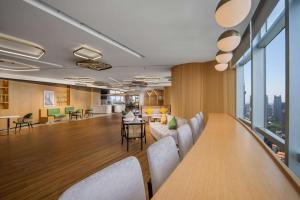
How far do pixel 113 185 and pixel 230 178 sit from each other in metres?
0.68

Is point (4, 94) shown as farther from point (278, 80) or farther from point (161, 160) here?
point (278, 80)

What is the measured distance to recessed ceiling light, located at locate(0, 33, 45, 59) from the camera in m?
3.53

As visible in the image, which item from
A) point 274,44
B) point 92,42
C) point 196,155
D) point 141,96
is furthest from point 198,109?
point 141,96

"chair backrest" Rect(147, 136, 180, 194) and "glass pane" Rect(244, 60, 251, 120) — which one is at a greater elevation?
"glass pane" Rect(244, 60, 251, 120)

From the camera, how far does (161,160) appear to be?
125cm

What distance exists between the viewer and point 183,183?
89 cm

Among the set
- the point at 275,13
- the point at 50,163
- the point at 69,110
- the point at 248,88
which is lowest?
the point at 50,163

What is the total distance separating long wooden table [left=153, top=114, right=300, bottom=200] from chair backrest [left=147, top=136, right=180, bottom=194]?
0.17 metres

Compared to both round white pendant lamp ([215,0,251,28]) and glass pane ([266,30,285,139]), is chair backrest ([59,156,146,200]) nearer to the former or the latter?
round white pendant lamp ([215,0,251,28])

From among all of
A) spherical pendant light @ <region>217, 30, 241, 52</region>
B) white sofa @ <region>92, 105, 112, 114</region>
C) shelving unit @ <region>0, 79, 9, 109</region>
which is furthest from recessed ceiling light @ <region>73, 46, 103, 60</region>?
white sofa @ <region>92, 105, 112, 114</region>

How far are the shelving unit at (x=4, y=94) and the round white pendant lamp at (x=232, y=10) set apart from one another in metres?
11.0

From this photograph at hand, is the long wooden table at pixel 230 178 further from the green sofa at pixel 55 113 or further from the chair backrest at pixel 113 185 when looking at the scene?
the green sofa at pixel 55 113

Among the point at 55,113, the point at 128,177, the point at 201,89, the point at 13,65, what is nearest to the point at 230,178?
the point at 128,177

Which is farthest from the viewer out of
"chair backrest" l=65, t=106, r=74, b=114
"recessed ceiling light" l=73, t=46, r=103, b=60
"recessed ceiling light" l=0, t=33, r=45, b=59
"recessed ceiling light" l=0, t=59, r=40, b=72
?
"chair backrest" l=65, t=106, r=74, b=114
